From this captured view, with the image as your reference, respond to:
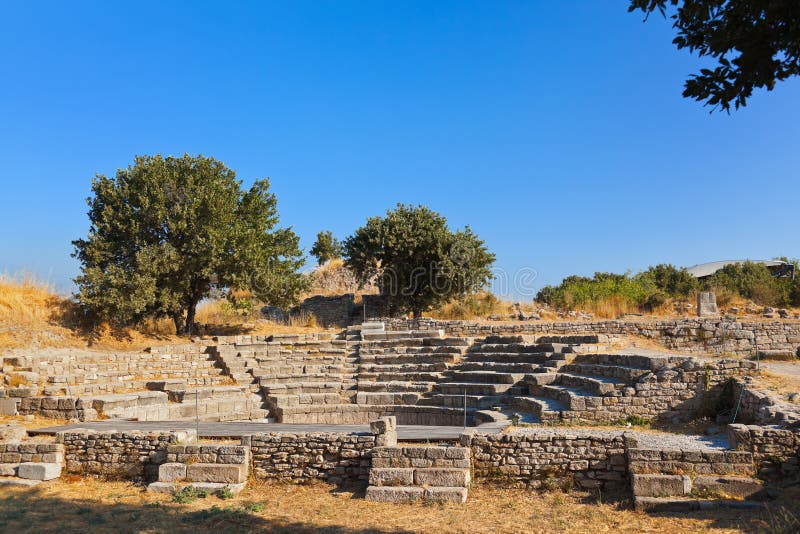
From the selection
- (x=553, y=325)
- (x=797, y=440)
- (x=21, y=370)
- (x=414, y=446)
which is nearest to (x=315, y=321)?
(x=553, y=325)

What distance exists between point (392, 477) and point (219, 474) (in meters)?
2.90

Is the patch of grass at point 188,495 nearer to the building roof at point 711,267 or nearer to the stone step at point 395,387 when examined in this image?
the stone step at point 395,387

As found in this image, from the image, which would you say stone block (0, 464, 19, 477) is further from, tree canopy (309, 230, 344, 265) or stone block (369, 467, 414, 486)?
tree canopy (309, 230, 344, 265)

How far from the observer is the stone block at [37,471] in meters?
10.1

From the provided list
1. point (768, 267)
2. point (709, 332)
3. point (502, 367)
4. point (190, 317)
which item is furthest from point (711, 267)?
point (190, 317)

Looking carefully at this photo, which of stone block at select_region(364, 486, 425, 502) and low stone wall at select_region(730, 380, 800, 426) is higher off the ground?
low stone wall at select_region(730, 380, 800, 426)

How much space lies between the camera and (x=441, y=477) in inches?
348

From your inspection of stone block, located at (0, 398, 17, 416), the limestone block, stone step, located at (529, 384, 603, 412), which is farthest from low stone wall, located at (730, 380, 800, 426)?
stone block, located at (0, 398, 17, 416)

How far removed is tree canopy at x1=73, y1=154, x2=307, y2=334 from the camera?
19188mm

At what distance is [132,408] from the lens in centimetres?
1398

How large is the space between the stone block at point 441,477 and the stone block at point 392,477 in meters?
0.11

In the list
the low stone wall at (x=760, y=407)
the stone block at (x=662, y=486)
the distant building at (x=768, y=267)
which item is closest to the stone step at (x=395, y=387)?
the low stone wall at (x=760, y=407)

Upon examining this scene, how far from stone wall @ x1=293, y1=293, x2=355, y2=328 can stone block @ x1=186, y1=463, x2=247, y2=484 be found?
18128mm

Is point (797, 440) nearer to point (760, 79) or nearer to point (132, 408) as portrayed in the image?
point (760, 79)
